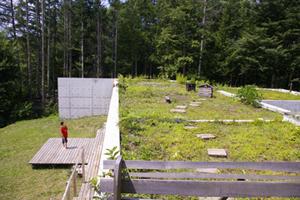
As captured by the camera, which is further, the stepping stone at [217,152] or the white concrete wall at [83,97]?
the white concrete wall at [83,97]

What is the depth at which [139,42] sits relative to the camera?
23.1 metres

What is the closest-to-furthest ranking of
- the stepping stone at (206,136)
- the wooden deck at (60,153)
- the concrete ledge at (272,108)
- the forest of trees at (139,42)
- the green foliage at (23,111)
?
the stepping stone at (206,136) < the concrete ledge at (272,108) < the wooden deck at (60,153) < the green foliage at (23,111) < the forest of trees at (139,42)

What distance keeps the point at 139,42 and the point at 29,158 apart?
16.6 metres

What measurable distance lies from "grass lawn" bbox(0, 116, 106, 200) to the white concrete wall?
0.50m

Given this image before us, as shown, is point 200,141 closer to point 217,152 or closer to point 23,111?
point 217,152

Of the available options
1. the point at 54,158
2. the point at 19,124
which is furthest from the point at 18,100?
the point at 54,158

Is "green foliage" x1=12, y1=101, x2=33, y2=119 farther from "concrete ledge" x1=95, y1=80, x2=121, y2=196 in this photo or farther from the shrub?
the shrub

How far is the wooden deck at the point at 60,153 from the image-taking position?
24.7 ft

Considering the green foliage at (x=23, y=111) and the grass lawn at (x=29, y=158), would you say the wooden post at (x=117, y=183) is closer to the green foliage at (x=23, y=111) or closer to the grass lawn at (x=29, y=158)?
the grass lawn at (x=29, y=158)

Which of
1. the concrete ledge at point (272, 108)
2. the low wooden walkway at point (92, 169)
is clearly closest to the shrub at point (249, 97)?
the concrete ledge at point (272, 108)

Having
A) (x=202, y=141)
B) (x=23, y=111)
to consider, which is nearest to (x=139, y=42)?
(x=23, y=111)

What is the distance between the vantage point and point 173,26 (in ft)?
64.7

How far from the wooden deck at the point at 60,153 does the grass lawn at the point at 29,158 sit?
0.23 meters

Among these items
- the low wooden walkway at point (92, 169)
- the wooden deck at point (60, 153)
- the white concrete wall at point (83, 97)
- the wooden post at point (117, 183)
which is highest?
the wooden post at point (117, 183)
